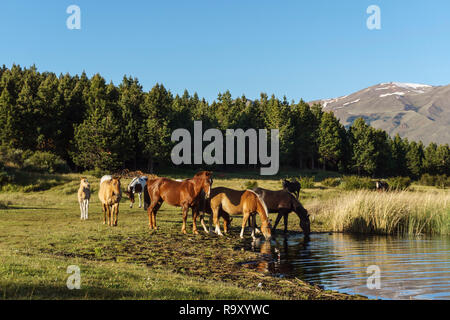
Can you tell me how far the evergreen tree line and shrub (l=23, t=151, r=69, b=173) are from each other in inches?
317

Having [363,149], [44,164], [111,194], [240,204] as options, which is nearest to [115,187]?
[111,194]

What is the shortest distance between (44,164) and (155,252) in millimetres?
43963

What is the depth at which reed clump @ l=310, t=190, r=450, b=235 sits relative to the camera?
21062mm

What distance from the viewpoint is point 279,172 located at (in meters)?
87.4

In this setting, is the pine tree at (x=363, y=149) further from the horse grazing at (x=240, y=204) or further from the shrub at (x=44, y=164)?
the horse grazing at (x=240, y=204)

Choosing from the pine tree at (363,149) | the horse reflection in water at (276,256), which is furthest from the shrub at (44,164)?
the pine tree at (363,149)

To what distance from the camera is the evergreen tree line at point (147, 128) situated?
6438 centimetres

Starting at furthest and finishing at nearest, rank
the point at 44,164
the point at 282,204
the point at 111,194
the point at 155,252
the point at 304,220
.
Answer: the point at 44,164
the point at 304,220
the point at 282,204
the point at 111,194
the point at 155,252

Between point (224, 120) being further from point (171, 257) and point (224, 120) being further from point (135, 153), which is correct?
point (171, 257)

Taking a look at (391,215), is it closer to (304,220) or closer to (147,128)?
(304,220)

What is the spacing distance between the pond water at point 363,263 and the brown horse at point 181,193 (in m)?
2.78

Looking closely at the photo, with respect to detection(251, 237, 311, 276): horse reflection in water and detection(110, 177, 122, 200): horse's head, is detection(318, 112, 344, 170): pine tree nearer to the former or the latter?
detection(251, 237, 311, 276): horse reflection in water

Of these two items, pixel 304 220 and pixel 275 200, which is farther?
pixel 304 220

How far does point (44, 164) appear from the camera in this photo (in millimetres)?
51219
